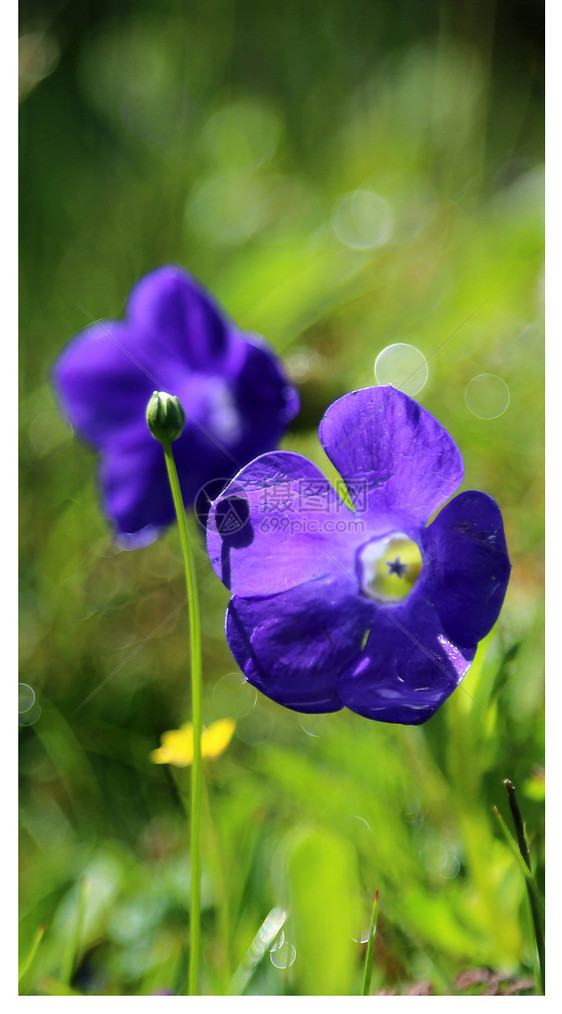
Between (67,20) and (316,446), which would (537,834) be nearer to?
(316,446)

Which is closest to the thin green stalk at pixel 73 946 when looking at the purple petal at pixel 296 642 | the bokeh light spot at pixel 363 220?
the purple petal at pixel 296 642

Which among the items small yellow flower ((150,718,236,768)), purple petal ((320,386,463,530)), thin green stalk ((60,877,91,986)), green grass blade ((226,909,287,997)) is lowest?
thin green stalk ((60,877,91,986))

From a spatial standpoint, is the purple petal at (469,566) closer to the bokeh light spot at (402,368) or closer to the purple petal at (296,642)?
the purple petal at (296,642)

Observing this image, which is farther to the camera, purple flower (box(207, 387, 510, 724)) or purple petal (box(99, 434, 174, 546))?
purple petal (box(99, 434, 174, 546))

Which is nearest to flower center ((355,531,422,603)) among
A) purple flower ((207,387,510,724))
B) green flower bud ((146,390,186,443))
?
purple flower ((207,387,510,724))

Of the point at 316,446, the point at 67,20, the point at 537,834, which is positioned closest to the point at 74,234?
the point at 67,20

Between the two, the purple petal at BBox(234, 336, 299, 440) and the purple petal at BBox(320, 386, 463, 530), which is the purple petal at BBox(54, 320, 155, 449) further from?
the purple petal at BBox(320, 386, 463, 530)
